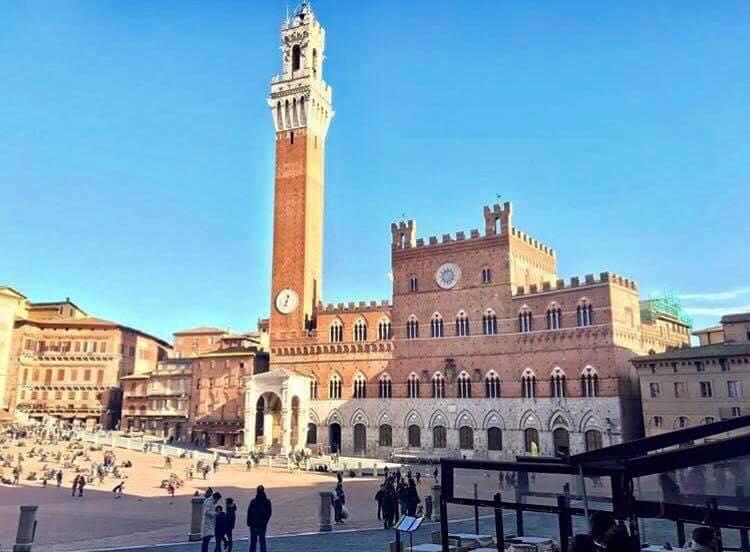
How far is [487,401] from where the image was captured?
42750 mm

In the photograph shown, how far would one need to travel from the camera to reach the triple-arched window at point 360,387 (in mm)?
47781

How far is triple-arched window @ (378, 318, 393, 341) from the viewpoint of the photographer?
157 feet

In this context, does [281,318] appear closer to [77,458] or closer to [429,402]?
[429,402]

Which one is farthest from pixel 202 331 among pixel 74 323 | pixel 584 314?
pixel 584 314

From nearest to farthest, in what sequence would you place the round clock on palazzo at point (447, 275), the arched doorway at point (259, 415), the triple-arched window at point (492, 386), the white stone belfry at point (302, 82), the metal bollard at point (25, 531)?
the metal bollard at point (25, 531) < the triple-arched window at point (492, 386) < the round clock on palazzo at point (447, 275) < the arched doorway at point (259, 415) < the white stone belfry at point (302, 82)

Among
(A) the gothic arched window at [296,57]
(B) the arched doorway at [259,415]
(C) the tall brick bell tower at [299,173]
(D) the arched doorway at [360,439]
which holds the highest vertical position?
(A) the gothic arched window at [296,57]

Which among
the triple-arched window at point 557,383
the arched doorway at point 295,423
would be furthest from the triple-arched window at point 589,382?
the arched doorway at point 295,423

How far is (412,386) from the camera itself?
151ft

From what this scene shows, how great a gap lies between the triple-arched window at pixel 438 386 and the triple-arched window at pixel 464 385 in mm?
1262

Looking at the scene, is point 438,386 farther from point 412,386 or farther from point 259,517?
point 259,517

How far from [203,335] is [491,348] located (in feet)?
151

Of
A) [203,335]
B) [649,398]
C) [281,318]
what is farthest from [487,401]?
[203,335]

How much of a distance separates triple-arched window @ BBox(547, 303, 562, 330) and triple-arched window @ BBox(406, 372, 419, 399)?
438 inches

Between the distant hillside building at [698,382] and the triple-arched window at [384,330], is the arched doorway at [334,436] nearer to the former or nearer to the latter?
the triple-arched window at [384,330]
